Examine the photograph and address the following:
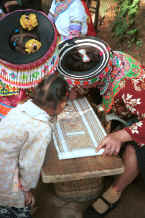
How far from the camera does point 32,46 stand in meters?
1.63

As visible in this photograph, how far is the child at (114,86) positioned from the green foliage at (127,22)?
2676 millimetres

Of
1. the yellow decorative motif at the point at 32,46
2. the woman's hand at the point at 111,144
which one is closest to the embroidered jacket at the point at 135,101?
the woman's hand at the point at 111,144

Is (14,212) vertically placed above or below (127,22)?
below

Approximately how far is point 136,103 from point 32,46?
0.79 m

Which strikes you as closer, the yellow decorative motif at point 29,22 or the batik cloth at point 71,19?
the yellow decorative motif at point 29,22

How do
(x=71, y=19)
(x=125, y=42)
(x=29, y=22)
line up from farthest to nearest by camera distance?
(x=125, y=42), (x=71, y=19), (x=29, y=22)

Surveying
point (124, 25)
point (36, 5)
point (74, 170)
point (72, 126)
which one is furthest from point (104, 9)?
point (74, 170)

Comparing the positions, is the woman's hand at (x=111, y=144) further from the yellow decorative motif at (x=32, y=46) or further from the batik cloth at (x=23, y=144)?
the yellow decorative motif at (x=32, y=46)

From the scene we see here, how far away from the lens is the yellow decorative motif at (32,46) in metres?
1.63

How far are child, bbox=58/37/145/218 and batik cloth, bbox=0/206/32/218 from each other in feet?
1.53

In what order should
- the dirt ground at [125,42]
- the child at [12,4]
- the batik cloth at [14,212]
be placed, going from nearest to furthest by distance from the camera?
the batik cloth at [14,212] → the child at [12,4] → the dirt ground at [125,42]

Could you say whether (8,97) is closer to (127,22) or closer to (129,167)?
(129,167)

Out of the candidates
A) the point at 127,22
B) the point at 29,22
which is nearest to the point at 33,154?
the point at 29,22

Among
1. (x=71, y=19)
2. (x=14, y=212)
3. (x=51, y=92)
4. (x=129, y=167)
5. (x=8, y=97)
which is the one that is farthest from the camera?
(x=71, y=19)
